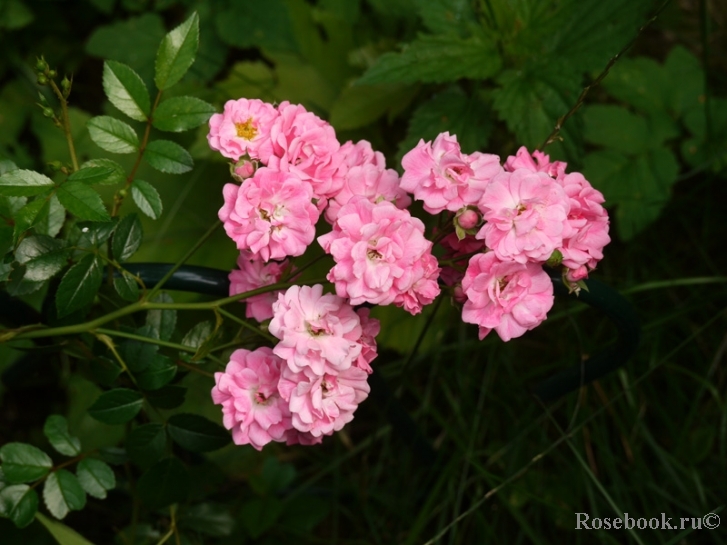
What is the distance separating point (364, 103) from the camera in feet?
4.68

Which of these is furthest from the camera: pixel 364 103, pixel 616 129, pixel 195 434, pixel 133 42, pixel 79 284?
pixel 133 42

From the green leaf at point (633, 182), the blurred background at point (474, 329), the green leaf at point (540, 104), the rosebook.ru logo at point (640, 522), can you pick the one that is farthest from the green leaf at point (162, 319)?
the green leaf at point (633, 182)

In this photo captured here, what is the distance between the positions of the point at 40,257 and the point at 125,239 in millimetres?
83

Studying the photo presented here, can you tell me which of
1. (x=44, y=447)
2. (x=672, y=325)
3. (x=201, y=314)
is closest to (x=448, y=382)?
→ (x=672, y=325)

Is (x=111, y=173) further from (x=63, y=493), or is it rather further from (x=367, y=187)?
A: (x=63, y=493)

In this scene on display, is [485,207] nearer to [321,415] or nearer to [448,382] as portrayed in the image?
[321,415]

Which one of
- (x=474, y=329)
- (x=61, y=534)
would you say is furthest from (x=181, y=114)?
(x=474, y=329)

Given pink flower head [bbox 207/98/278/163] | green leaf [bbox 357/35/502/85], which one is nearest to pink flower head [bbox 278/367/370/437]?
pink flower head [bbox 207/98/278/163]

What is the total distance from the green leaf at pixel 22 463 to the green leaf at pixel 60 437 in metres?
0.04

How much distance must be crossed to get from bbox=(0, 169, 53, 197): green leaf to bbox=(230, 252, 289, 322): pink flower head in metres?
0.20

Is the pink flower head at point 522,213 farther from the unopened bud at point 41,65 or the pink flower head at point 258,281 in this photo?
the unopened bud at point 41,65

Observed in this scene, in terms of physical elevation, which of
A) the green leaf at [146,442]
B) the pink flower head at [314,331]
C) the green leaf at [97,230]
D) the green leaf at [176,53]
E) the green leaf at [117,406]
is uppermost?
the green leaf at [176,53]

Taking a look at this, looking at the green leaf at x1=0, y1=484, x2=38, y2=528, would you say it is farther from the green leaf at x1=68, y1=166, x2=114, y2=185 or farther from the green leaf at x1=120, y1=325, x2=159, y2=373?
the green leaf at x1=68, y1=166, x2=114, y2=185

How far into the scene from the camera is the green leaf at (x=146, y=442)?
2.59 ft
